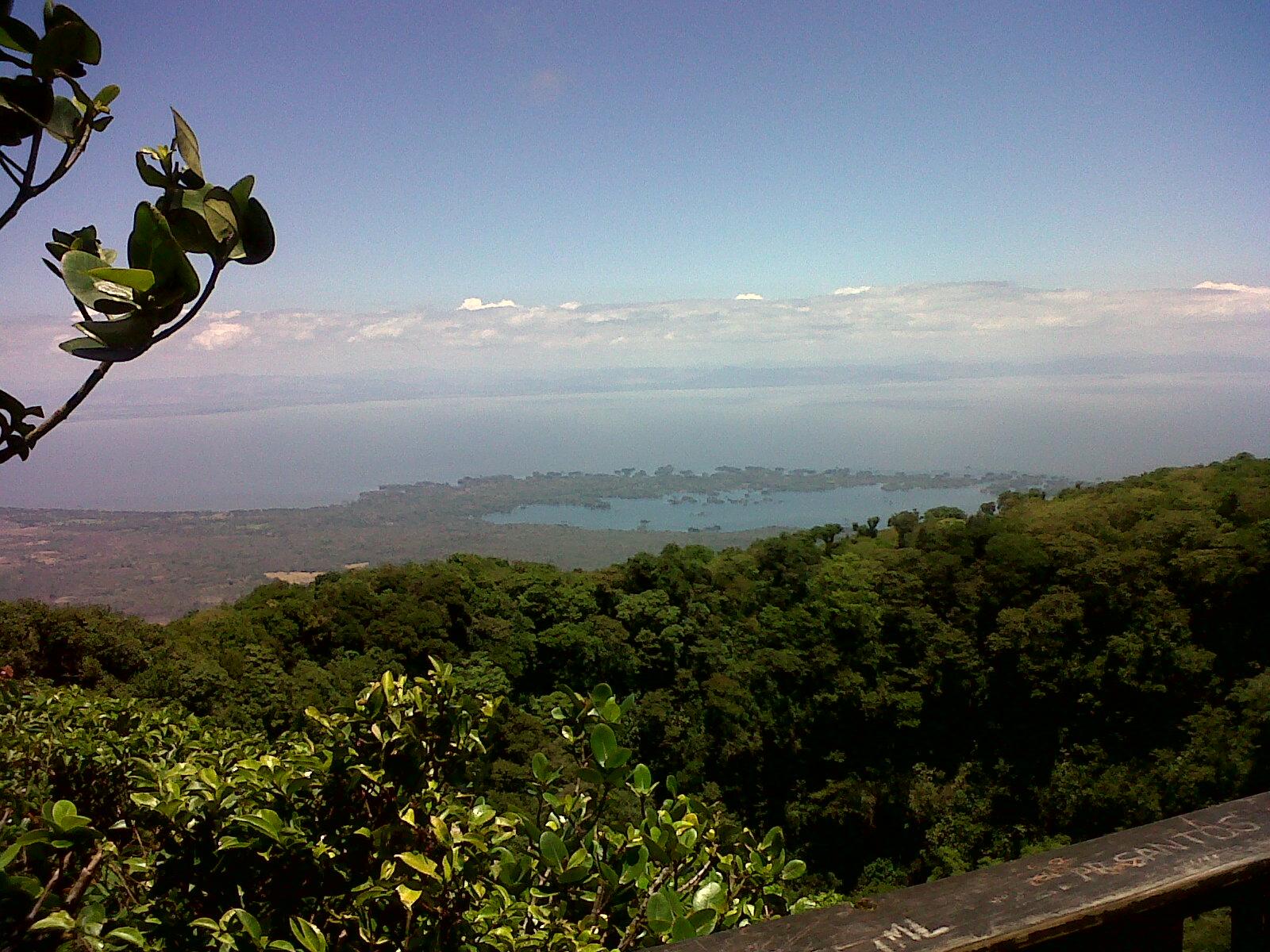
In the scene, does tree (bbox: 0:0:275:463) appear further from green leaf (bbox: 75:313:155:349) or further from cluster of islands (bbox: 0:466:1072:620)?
cluster of islands (bbox: 0:466:1072:620)

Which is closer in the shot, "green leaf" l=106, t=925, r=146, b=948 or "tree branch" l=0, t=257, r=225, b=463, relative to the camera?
"tree branch" l=0, t=257, r=225, b=463

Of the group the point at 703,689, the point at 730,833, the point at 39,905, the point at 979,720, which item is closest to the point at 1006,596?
the point at 979,720

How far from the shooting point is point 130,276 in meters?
0.85

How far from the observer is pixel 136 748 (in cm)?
284

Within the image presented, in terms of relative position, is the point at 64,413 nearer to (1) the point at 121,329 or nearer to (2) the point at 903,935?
(1) the point at 121,329

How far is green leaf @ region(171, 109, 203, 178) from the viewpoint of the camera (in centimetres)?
101

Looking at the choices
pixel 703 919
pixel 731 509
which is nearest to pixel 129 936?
pixel 703 919

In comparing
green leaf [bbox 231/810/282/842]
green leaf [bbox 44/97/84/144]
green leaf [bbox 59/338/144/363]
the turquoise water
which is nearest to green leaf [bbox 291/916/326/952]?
green leaf [bbox 231/810/282/842]

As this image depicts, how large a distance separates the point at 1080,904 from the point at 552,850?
91cm

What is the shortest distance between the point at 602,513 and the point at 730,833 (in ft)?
171

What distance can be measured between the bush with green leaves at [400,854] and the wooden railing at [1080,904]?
446 millimetres

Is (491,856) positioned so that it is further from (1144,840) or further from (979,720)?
(979,720)

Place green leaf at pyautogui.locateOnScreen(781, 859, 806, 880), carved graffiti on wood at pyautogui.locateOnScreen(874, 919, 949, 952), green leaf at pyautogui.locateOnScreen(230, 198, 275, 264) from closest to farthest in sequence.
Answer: carved graffiti on wood at pyautogui.locateOnScreen(874, 919, 949, 952), green leaf at pyautogui.locateOnScreen(230, 198, 275, 264), green leaf at pyautogui.locateOnScreen(781, 859, 806, 880)

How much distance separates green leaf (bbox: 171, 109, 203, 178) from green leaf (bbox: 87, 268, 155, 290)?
228mm
